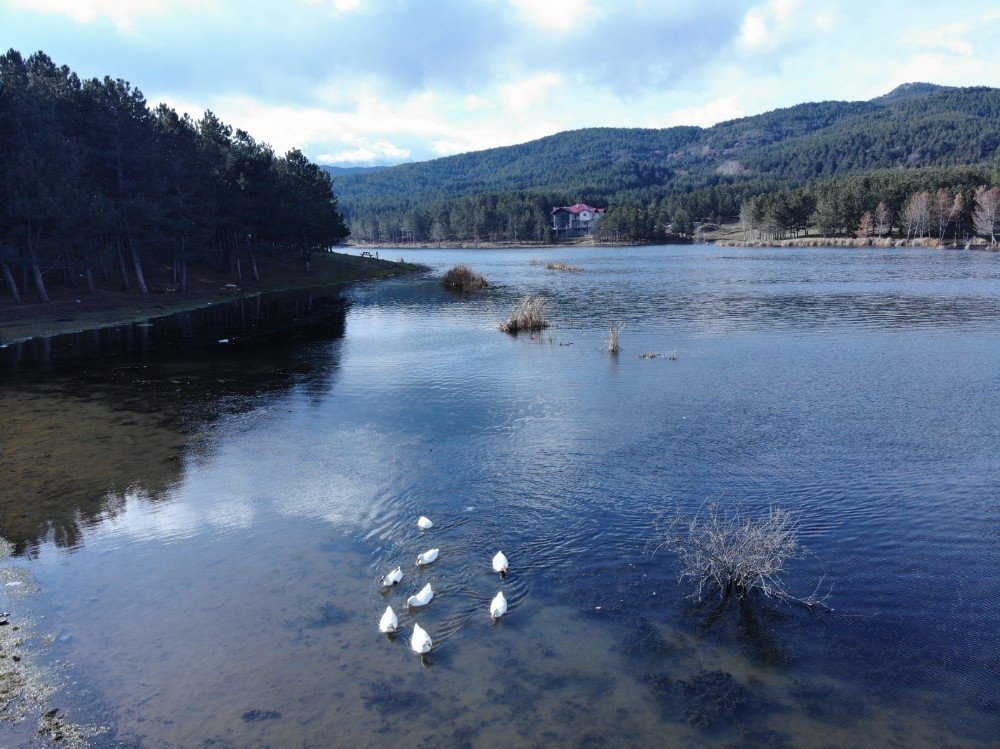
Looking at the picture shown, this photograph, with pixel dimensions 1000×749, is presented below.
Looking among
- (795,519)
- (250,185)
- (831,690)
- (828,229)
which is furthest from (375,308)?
(828,229)

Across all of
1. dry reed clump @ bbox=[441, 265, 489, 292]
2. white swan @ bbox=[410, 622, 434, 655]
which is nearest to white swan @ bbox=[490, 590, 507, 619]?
white swan @ bbox=[410, 622, 434, 655]

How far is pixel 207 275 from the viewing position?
249 feet

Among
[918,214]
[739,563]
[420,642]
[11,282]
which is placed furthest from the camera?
[918,214]

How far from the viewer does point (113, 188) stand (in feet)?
188

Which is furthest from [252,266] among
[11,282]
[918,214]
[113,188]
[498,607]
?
[918,214]

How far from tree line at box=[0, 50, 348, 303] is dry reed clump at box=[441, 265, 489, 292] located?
19009mm

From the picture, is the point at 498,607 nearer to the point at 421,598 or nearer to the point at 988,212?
the point at 421,598

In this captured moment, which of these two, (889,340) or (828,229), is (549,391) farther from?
(828,229)

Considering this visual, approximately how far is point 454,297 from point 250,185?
84.7ft

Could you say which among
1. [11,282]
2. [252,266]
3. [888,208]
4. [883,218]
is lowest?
[11,282]

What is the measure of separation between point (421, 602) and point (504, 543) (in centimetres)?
299

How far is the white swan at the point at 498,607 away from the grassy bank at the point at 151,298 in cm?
4353

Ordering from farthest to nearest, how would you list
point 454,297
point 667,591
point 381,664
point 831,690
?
point 454,297, point 667,591, point 381,664, point 831,690

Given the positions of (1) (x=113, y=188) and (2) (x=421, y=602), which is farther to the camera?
(1) (x=113, y=188)
